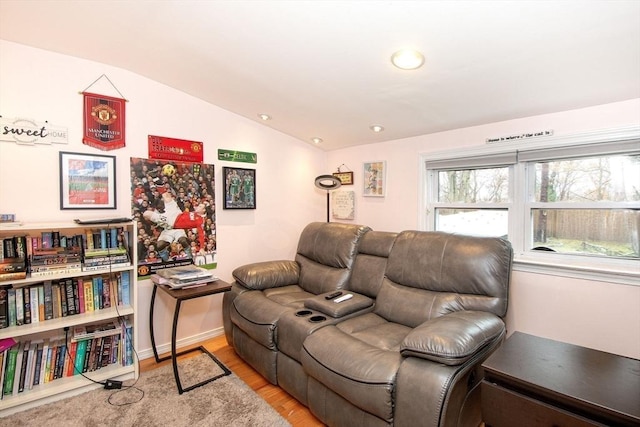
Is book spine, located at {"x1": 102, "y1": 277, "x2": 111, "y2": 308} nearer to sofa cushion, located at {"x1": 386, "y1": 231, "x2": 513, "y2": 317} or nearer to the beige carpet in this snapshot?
the beige carpet

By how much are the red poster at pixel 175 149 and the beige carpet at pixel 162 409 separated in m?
1.71

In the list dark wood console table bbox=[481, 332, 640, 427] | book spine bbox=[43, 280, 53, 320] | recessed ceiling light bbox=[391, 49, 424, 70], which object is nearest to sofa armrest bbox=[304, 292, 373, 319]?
dark wood console table bbox=[481, 332, 640, 427]

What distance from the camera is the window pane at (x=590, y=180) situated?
1834mm

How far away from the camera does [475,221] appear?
2545 mm

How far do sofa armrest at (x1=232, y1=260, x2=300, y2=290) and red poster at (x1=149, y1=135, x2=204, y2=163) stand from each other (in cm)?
107

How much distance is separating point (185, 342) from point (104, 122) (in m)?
1.92

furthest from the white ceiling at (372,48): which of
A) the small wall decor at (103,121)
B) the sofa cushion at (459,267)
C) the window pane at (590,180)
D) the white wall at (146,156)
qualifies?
the sofa cushion at (459,267)

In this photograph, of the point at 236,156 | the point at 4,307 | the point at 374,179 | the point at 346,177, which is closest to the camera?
the point at 4,307

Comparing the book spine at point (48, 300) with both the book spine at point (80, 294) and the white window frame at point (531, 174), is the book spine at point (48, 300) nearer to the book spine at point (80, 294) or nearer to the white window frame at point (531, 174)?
the book spine at point (80, 294)

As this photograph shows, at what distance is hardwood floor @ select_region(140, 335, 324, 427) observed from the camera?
1.83 m

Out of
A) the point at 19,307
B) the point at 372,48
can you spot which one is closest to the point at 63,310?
the point at 19,307

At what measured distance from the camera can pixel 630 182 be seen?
72.1 inches

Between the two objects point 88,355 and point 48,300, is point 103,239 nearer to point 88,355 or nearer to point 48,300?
point 48,300

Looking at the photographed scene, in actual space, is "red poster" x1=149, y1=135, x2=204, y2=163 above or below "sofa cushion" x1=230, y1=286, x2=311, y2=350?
above
